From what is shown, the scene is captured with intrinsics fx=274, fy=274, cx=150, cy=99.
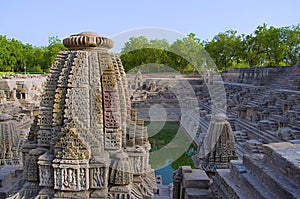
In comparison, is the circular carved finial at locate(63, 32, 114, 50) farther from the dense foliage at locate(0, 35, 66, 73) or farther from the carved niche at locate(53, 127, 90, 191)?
the dense foliage at locate(0, 35, 66, 73)

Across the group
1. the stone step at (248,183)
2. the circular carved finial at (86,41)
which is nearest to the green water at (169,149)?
the stone step at (248,183)

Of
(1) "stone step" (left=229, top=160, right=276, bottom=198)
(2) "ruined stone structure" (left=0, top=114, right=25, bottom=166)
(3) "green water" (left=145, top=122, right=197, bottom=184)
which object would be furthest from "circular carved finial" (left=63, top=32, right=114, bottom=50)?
(3) "green water" (left=145, top=122, right=197, bottom=184)

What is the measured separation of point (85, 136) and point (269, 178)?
2.77 meters

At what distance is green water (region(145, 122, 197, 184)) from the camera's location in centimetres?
1274

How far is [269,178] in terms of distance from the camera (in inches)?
148

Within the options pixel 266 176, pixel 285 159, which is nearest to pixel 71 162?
pixel 266 176

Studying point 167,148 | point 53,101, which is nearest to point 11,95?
point 167,148

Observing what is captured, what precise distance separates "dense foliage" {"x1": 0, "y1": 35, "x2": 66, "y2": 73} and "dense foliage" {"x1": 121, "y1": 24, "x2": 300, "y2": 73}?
18.4 metres

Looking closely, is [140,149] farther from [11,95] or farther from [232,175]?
[11,95]

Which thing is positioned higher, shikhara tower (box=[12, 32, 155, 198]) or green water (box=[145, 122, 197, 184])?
shikhara tower (box=[12, 32, 155, 198])

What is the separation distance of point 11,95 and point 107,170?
2230 cm

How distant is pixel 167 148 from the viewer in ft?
52.6

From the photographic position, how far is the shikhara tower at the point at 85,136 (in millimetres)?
4145

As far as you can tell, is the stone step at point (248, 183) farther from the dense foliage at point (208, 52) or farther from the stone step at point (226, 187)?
the dense foliage at point (208, 52)
